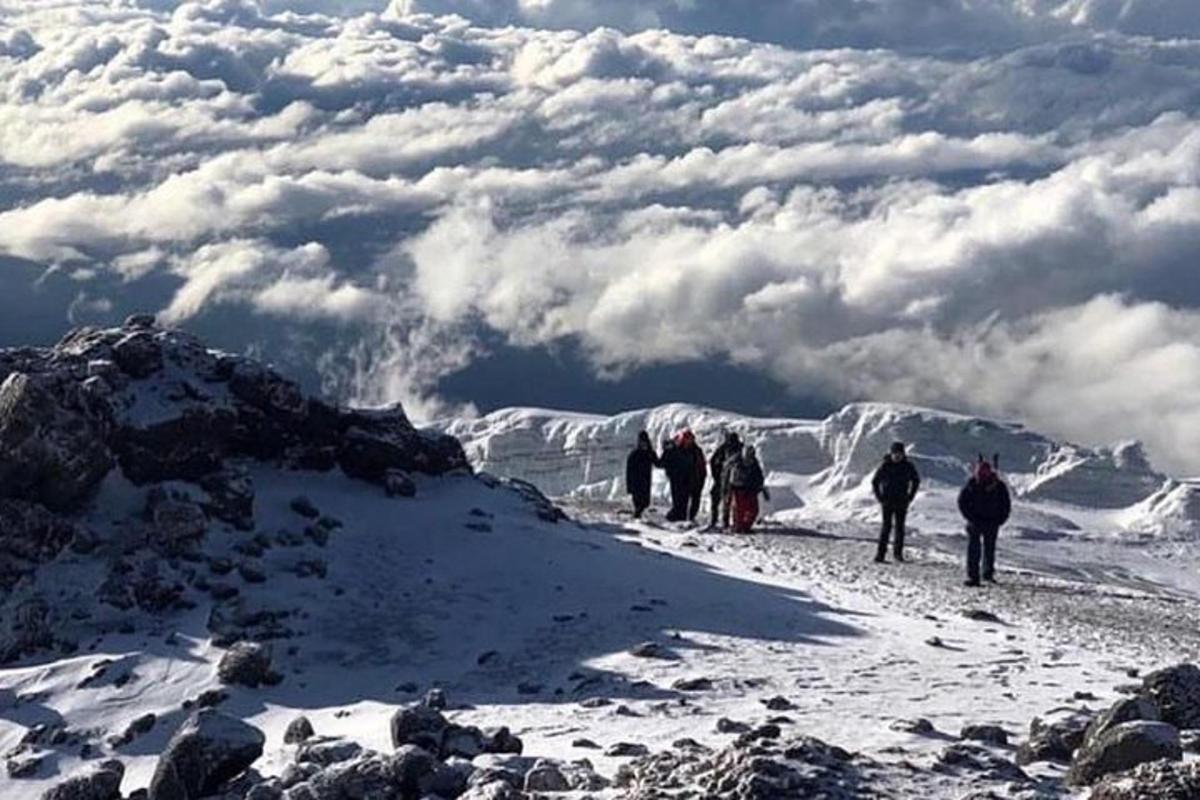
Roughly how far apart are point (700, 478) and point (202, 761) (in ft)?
73.2

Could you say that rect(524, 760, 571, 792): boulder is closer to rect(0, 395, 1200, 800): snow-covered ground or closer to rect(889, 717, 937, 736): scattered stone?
rect(0, 395, 1200, 800): snow-covered ground

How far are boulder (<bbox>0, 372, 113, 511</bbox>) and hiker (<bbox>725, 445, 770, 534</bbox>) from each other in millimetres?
14387

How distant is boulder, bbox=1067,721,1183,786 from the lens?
13336 mm

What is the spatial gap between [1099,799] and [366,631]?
12553 millimetres

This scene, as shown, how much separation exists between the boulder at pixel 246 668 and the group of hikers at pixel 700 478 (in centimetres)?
A: 1603

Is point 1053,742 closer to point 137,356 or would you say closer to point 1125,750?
point 1125,750

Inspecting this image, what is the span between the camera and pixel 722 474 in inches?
1465

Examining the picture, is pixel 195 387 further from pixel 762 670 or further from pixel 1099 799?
pixel 1099 799

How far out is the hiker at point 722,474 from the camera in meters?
36.5

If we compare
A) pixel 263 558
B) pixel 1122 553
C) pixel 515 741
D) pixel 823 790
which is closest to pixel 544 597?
pixel 263 558

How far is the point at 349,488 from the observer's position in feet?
95.2

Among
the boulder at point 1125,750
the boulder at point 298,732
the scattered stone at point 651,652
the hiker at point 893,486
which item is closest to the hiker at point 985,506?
the hiker at point 893,486

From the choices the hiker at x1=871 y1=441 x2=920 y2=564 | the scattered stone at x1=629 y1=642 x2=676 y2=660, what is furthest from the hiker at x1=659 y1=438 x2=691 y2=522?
the scattered stone at x1=629 y1=642 x2=676 y2=660

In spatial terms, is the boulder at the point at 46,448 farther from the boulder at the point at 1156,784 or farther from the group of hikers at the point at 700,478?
the boulder at the point at 1156,784
